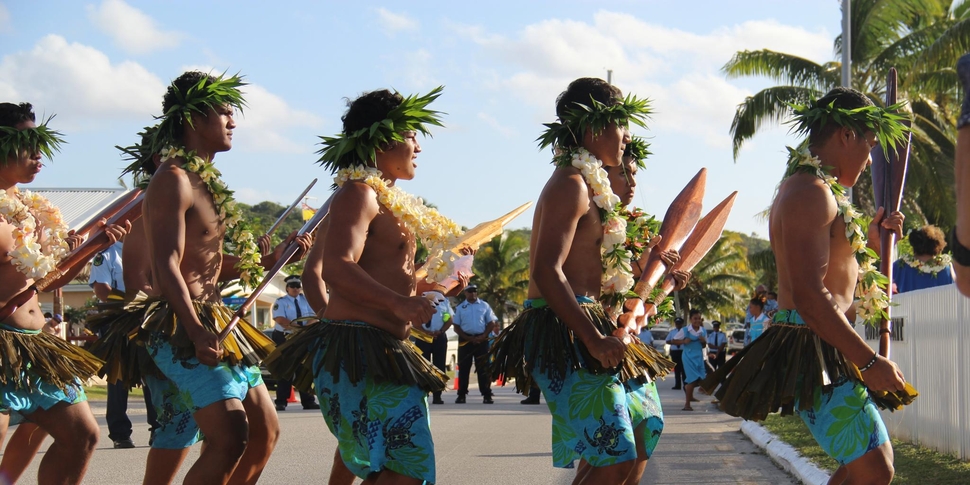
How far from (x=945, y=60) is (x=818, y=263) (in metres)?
22.7

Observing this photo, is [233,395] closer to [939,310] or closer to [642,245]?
[642,245]

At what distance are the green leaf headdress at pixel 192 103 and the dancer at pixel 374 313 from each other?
705mm

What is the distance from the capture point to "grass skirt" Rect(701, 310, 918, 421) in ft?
15.3

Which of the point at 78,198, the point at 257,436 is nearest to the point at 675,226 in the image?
the point at 257,436

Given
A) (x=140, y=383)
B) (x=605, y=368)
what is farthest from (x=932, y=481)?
(x=140, y=383)

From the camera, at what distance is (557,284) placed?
471 cm

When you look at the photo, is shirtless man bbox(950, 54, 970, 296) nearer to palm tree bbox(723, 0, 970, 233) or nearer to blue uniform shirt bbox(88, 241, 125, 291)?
blue uniform shirt bbox(88, 241, 125, 291)

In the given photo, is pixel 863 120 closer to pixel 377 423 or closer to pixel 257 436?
pixel 377 423

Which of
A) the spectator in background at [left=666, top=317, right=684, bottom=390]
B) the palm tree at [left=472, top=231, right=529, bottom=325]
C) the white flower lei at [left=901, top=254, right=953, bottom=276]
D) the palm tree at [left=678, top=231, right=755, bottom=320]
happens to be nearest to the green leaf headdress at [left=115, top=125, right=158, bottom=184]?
the white flower lei at [left=901, top=254, right=953, bottom=276]

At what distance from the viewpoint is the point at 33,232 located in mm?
5691

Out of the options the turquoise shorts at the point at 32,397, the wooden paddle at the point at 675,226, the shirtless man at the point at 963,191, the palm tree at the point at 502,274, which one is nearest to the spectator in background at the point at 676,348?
the wooden paddle at the point at 675,226

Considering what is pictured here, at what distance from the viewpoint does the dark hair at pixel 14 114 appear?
5.95m

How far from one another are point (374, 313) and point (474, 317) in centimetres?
1355

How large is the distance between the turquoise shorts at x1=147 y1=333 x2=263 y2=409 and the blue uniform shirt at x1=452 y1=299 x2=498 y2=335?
514 inches
